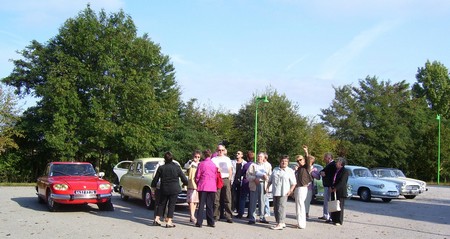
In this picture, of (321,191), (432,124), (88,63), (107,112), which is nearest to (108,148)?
(107,112)

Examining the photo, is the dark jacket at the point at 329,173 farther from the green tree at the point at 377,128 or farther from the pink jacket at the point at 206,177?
the green tree at the point at 377,128

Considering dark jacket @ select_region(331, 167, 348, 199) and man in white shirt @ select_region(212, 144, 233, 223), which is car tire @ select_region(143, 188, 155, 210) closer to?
man in white shirt @ select_region(212, 144, 233, 223)

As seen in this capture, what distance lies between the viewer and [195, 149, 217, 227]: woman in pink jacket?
10.5 meters

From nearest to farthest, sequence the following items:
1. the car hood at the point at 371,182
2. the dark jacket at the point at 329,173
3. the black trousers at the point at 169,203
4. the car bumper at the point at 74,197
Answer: the black trousers at the point at 169,203, the dark jacket at the point at 329,173, the car bumper at the point at 74,197, the car hood at the point at 371,182

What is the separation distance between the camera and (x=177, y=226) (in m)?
10.6

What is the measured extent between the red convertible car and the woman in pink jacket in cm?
366

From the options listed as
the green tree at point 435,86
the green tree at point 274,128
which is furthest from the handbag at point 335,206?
A: the green tree at point 435,86

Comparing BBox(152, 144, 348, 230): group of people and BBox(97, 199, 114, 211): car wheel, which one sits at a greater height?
BBox(152, 144, 348, 230): group of people

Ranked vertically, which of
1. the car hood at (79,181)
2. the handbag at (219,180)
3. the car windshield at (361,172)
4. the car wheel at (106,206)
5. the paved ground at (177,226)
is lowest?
the paved ground at (177,226)

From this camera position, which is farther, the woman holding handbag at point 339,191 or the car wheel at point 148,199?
the car wheel at point 148,199

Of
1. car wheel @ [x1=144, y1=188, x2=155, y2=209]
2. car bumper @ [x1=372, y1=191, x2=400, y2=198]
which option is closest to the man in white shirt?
car wheel @ [x1=144, y1=188, x2=155, y2=209]

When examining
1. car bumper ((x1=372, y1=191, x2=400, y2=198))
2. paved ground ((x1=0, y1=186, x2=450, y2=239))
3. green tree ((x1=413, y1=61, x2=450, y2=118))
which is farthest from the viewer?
green tree ((x1=413, y1=61, x2=450, y2=118))

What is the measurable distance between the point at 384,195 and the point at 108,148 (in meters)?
23.9

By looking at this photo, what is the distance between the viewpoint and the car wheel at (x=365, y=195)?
19.8 meters
